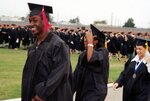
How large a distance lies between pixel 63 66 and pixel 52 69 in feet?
0.48

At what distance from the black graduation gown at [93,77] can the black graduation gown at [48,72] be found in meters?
1.47

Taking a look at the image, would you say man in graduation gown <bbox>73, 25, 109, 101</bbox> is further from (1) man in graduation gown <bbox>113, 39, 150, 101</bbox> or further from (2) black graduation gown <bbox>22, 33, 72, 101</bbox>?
(2) black graduation gown <bbox>22, 33, 72, 101</bbox>

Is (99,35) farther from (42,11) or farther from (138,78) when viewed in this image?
(42,11)

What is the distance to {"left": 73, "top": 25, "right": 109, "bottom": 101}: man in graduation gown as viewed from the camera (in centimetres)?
686

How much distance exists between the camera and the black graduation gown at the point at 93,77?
686 centimetres

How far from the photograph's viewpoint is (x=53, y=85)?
5.04 m

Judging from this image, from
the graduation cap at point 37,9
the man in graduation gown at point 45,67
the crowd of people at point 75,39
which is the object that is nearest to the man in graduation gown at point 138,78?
A: the man in graduation gown at point 45,67

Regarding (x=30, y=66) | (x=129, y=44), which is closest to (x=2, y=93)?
(x=30, y=66)

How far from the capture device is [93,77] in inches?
272

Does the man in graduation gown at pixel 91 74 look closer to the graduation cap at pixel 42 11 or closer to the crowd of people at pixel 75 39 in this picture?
the graduation cap at pixel 42 11

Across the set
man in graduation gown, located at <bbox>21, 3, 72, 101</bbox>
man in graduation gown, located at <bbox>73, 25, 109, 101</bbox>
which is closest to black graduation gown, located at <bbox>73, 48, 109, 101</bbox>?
man in graduation gown, located at <bbox>73, 25, 109, 101</bbox>

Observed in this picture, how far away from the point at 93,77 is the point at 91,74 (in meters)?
0.06

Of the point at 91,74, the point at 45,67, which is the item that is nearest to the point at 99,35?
the point at 91,74

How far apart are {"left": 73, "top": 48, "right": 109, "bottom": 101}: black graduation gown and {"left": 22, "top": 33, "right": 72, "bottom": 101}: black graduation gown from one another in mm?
1472
